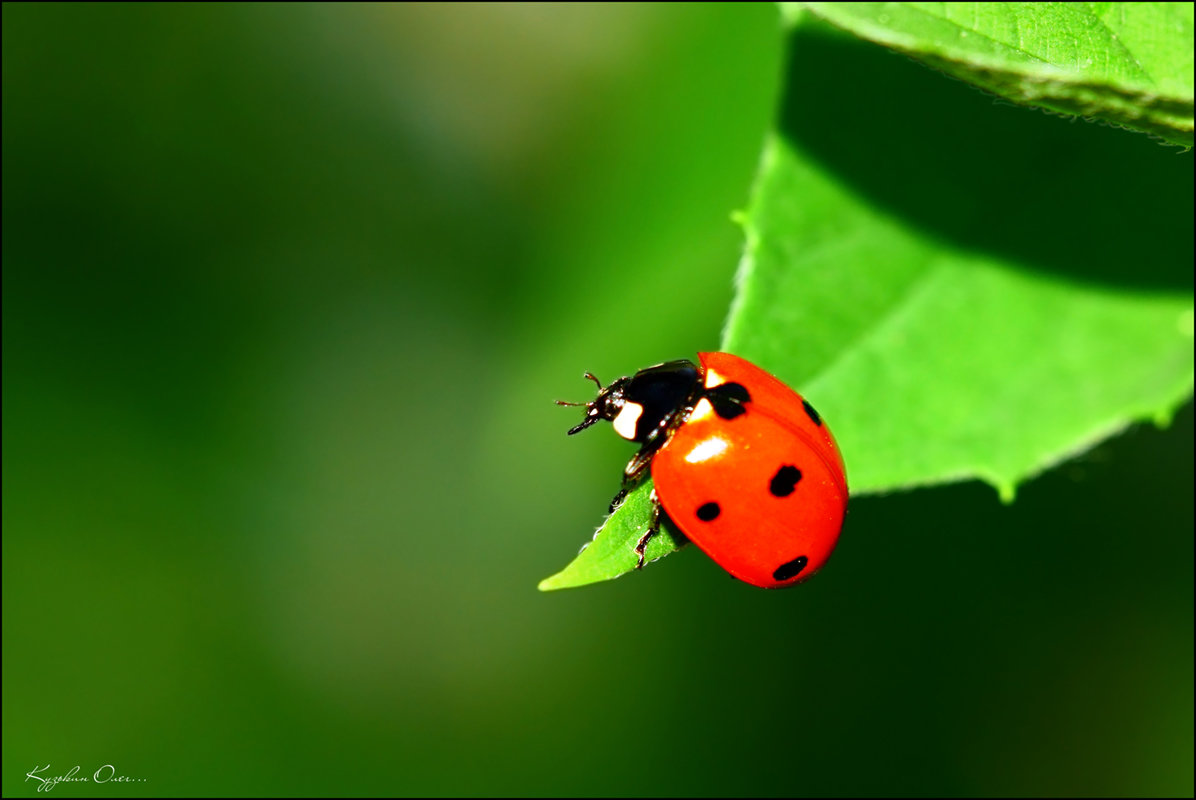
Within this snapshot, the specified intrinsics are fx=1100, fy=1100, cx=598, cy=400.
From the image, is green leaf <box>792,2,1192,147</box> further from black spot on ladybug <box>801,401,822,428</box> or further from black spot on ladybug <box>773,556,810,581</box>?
black spot on ladybug <box>773,556,810,581</box>

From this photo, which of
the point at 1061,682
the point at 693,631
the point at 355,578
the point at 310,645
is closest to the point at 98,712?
the point at 310,645

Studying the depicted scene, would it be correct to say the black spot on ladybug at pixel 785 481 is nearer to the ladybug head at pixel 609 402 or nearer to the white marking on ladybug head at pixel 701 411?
the white marking on ladybug head at pixel 701 411

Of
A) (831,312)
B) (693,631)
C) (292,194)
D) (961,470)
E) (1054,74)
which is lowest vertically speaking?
(1054,74)

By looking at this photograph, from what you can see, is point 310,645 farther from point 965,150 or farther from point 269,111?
point 965,150

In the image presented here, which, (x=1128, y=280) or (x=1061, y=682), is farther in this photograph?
(x=1061, y=682)
